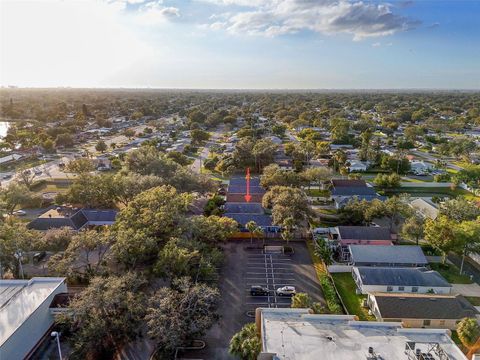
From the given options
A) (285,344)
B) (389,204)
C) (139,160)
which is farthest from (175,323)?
(139,160)

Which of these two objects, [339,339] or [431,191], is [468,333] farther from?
[431,191]

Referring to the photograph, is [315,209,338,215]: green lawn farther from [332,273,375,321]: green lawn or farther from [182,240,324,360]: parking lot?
[332,273,375,321]: green lawn

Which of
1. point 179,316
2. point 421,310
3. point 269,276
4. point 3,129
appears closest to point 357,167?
point 269,276

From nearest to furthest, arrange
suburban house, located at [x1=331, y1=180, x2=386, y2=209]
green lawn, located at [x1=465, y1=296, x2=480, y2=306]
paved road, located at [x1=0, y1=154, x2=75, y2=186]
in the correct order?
1. green lawn, located at [x1=465, y1=296, x2=480, y2=306]
2. suburban house, located at [x1=331, y1=180, x2=386, y2=209]
3. paved road, located at [x1=0, y1=154, x2=75, y2=186]

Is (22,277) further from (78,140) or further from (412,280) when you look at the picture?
(78,140)

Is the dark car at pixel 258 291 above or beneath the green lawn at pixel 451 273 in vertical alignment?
above

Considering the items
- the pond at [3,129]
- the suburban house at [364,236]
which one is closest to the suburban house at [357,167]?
the suburban house at [364,236]

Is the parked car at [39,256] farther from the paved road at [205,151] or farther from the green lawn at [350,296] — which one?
the paved road at [205,151]

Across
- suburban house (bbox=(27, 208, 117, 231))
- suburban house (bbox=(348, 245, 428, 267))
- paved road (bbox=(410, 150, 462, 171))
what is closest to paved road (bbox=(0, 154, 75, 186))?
suburban house (bbox=(27, 208, 117, 231))
